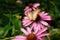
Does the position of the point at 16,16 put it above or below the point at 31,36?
above

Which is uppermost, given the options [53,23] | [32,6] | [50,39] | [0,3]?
[0,3]

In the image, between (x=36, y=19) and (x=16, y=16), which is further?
(x=16, y=16)

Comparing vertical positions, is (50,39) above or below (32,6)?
below

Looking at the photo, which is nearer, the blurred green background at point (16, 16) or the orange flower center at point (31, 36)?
the orange flower center at point (31, 36)

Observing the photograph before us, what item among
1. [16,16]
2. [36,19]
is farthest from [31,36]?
[16,16]

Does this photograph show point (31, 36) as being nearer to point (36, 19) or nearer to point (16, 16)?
point (36, 19)

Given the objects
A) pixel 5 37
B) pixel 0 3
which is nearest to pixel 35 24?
pixel 5 37

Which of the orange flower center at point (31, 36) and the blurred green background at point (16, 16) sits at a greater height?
the blurred green background at point (16, 16)

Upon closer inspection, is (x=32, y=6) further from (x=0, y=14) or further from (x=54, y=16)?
(x=0, y=14)
